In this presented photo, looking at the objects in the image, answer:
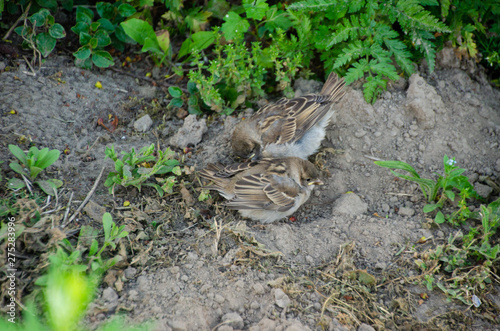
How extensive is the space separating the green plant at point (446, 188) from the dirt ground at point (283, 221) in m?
0.15

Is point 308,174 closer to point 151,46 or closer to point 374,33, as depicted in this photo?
point 374,33

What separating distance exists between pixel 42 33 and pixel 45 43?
0.13 m

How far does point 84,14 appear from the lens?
541 centimetres

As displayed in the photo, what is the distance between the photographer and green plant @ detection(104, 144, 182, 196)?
14.4 ft

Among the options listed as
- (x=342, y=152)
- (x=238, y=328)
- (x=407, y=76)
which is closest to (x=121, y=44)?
(x=342, y=152)

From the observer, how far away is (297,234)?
4434mm

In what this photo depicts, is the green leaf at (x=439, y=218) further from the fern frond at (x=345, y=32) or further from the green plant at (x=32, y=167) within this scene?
the green plant at (x=32, y=167)

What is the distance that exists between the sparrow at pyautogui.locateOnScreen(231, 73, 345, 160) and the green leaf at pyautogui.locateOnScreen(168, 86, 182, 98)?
2.92 feet

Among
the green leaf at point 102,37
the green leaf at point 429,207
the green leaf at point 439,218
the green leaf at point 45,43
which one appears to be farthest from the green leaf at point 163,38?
the green leaf at point 439,218

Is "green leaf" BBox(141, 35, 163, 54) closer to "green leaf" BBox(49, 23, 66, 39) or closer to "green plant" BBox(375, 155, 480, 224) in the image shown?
"green leaf" BBox(49, 23, 66, 39)

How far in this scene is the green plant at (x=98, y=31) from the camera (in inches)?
211

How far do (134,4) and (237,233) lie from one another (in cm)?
342

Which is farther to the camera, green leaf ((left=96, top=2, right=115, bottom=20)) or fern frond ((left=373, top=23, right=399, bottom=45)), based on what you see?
green leaf ((left=96, top=2, right=115, bottom=20))

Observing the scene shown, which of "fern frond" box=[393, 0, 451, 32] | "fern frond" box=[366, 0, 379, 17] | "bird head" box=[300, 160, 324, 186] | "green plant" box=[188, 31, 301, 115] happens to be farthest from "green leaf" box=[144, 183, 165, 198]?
"fern frond" box=[393, 0, 451, 32]
